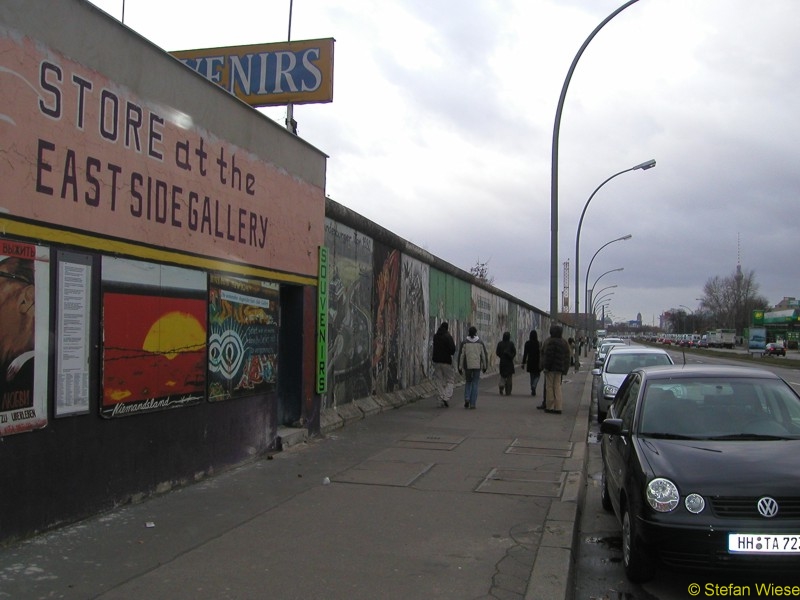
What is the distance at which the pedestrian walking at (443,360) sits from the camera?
1466 cm

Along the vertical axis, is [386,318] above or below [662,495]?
above

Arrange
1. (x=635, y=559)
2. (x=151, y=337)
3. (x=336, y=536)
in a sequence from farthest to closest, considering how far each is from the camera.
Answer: (x=151, y=337) → (x=336, y=536) → (x=635, y=559)

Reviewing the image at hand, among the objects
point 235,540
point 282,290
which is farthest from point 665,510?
point 282,290

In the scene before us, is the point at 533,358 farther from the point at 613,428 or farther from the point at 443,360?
the point at 613,428

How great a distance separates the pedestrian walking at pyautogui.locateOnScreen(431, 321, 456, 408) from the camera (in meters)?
14.7

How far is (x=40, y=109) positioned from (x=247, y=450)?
4.53 m

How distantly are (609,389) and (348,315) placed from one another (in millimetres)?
5336

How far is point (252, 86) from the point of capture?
11.9m

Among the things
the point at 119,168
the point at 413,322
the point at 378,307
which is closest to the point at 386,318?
the point at 378,307

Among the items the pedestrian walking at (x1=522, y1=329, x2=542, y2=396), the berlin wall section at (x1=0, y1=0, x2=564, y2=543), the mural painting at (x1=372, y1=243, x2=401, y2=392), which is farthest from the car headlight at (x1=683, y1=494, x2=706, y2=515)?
the pedestrian walking at (x1=522, y1=329, x2=542, y2=396)

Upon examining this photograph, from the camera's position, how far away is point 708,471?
15.7ft

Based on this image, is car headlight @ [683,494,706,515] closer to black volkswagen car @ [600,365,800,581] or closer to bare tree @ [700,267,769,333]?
black volkswagen car @ [600,365,800,581]

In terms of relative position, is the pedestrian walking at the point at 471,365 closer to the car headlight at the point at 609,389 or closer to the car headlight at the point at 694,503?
the car headlight at the point at 609,389

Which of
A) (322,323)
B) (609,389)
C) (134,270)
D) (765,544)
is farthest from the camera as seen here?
(609,389)
